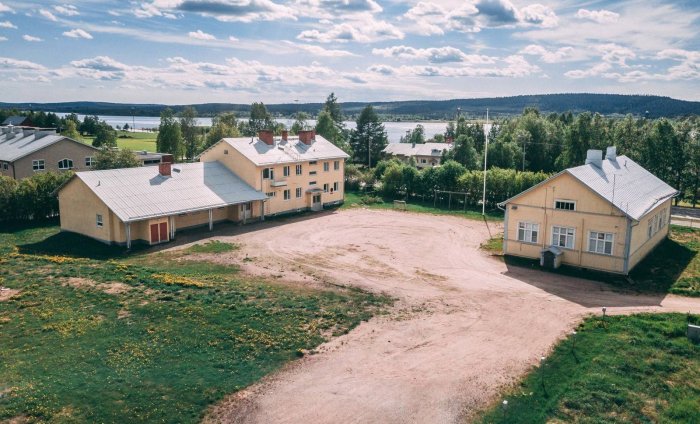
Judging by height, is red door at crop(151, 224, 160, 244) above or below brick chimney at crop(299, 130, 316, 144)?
below

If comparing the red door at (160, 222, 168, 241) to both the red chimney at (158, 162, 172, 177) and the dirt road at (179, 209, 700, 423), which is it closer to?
the dirt road at (179, 209, 700, 423)

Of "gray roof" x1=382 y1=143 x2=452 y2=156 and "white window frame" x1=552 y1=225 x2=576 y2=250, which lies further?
"gray roof" x1=382 y1=143 x2=452 y2=156

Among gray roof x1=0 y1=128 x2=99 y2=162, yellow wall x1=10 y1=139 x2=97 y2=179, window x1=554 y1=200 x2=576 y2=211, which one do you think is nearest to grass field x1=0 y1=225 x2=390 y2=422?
window x1=554 y1=200 x2=576 y2=211

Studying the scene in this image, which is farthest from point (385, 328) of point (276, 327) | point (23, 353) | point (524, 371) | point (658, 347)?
point (23, 353)

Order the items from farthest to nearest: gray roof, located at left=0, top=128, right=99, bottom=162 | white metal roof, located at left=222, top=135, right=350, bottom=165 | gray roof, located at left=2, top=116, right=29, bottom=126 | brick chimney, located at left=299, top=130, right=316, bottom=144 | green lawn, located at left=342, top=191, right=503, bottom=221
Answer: gray roof, located at left=2, top=116, right=29, bottom=126, gray roof, located at left=0, top=128, right=99, bottom=162, brick chimney, located at left=299, top=130, right=316, bottom=144, green lawn, located at left=342, top=191, right=503, bottom=221, white metal roof, located at left=222, top=135, right=350, bottom=165

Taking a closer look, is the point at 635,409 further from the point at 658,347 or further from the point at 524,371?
the point at 658,347

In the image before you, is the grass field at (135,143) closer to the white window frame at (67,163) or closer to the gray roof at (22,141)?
the gray roof at (22,141)

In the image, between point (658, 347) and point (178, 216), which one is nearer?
point (658, 347)
